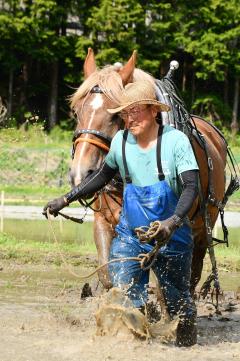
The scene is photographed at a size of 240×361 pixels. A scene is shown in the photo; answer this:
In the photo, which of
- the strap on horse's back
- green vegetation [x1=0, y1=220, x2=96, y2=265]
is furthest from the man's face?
green vegetation [x1=0, y1=220, x2=96, y2=265]

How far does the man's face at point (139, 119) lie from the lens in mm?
6325

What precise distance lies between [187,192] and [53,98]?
95.0 ft

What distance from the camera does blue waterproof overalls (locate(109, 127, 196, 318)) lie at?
6.28 m

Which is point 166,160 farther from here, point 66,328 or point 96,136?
point 66,328

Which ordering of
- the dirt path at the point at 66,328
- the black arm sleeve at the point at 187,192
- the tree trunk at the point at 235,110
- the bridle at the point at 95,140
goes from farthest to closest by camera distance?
the tree trunk at the point at 235,110 < the bridle at the point at 95,140 < the dirt path at the point at 66,328 < the black arm sleeve at the point at 187,192

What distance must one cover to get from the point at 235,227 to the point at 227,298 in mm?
9429

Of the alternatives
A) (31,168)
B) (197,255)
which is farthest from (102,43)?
(197,255)

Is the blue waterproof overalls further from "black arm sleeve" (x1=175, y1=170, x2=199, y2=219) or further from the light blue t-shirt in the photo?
"black arm sleeve" (x1=175, y1=170, x2=199, y2=219)

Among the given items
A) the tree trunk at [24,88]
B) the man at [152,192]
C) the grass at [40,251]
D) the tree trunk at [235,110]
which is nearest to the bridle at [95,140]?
the man at [152,192]

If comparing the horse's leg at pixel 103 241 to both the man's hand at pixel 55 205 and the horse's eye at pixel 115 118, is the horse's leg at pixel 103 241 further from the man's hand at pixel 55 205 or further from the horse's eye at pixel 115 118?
the man's hand at pixel 55 205

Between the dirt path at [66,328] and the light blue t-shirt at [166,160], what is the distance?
1.07 m

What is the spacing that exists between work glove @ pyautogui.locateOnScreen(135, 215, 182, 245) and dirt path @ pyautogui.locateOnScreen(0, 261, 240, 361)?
766 millimetres

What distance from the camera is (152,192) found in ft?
20.6

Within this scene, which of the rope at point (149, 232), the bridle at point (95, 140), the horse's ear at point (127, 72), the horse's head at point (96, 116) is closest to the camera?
the rope at point (149, 232)
